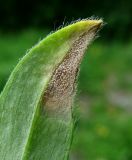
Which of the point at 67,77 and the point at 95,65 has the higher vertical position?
the point at 95,65

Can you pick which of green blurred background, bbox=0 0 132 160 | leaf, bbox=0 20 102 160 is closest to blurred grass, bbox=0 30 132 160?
green blurred background, bbox=0 0 132 160

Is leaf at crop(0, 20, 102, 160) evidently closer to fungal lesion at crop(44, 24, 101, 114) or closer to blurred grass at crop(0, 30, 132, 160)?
fungal lesion at crop(44, 24, 101, 114)

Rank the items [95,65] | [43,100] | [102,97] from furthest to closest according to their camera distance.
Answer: [95,65]
[102,97]
[43,100]

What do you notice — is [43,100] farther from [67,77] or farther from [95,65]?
[95,65]

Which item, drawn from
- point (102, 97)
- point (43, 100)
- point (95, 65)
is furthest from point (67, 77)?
point (95, 65)

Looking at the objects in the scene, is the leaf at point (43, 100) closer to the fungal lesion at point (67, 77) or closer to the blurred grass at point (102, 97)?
the fungal lesion at point (67, 77)

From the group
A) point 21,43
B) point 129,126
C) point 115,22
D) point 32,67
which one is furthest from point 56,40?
point 115,22

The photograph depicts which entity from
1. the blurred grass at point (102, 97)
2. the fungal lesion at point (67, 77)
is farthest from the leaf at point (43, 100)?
the blurred grass at point (102, 97)
